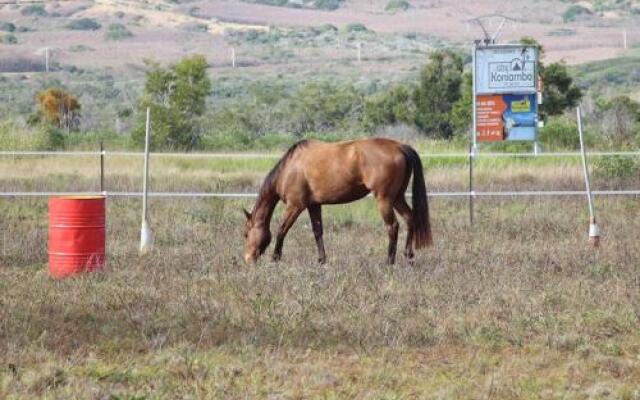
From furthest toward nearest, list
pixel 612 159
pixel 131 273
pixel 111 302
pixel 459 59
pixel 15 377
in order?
pixel 459 59 < pixel 612 159 < pixel 131 273 < pixel 111 302 < pixel 15 377

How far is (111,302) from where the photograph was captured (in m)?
12.3

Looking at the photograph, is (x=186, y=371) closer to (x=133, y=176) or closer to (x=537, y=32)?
(x=133, y=176)

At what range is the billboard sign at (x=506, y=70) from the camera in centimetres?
3262

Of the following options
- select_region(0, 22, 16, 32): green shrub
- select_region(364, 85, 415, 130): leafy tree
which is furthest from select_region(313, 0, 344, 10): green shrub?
select_region(364, 85, 415, 130): leafy tree

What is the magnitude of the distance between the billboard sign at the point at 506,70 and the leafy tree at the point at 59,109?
63.8 feet

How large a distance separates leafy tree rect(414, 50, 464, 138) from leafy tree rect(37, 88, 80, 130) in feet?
40.9

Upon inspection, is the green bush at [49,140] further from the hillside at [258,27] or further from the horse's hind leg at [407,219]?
the hillside at [258,27]

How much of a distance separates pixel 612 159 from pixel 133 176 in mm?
9005

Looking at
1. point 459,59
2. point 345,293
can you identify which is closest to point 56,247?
point 345,293

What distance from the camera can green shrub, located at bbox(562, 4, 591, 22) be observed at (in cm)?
12461

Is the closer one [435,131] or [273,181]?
[273,181]

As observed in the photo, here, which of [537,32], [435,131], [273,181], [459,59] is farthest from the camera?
[537,32]

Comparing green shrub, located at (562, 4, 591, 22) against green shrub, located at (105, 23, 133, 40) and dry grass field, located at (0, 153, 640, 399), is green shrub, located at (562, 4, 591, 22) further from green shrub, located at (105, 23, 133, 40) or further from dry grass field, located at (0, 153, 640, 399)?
dry grass field, located at (0, 153, 640, 399)

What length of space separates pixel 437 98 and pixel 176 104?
30.6ft
